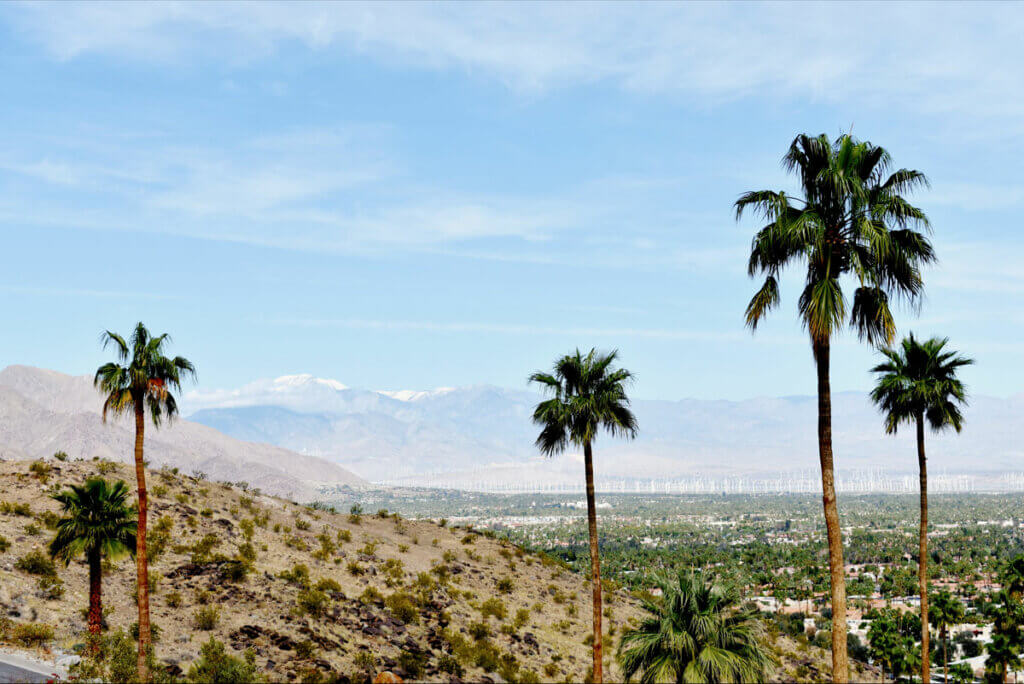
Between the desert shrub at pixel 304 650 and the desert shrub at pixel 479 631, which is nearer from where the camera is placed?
the desert shrub at pixel 304 650

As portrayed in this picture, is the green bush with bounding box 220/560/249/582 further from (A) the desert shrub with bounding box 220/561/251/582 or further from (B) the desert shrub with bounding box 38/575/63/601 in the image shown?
(B) the desert shrub with bounding box 38/575/63/601

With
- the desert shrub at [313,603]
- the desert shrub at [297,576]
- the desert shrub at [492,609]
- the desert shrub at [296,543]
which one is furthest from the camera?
the desert shrub at [296,543]

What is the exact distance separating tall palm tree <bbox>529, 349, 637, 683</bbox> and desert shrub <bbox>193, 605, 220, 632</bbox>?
52.8 ft

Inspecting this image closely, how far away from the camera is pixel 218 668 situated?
28.2 metres

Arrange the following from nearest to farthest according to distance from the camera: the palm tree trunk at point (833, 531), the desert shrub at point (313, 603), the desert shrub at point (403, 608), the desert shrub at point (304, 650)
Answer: the palm tree trunk at point (833, 531), the desert shrub at point (304, 650), the desert shrub at point (313, 603), the desert shrub at point (403, 608)

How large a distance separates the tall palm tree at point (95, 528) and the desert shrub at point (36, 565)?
6337 millimetres

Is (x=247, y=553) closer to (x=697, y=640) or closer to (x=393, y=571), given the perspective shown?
(x=393, y=571)

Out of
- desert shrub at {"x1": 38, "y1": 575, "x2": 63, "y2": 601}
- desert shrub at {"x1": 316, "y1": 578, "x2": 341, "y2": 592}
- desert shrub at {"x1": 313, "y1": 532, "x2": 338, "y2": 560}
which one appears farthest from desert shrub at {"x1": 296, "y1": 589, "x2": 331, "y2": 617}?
desert shrub at {"x1": 38, "y1": 575, "x2": 63, "y2": 601}

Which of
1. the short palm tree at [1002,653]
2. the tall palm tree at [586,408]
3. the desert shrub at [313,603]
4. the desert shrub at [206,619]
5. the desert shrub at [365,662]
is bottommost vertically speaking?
the short palm tree at [1002,653]

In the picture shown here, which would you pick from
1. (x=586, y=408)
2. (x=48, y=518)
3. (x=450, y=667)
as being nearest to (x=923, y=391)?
(x=586, y=408)

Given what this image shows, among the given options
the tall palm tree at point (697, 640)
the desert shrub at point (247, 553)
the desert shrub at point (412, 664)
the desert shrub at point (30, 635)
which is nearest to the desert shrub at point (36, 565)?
the desert shrub at point (30, 635)

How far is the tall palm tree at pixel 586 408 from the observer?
92.6 ft

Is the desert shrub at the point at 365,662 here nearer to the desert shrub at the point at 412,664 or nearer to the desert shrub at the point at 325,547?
the desert shrub at the point at 412,664

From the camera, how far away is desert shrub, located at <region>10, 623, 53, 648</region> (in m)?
27.6
